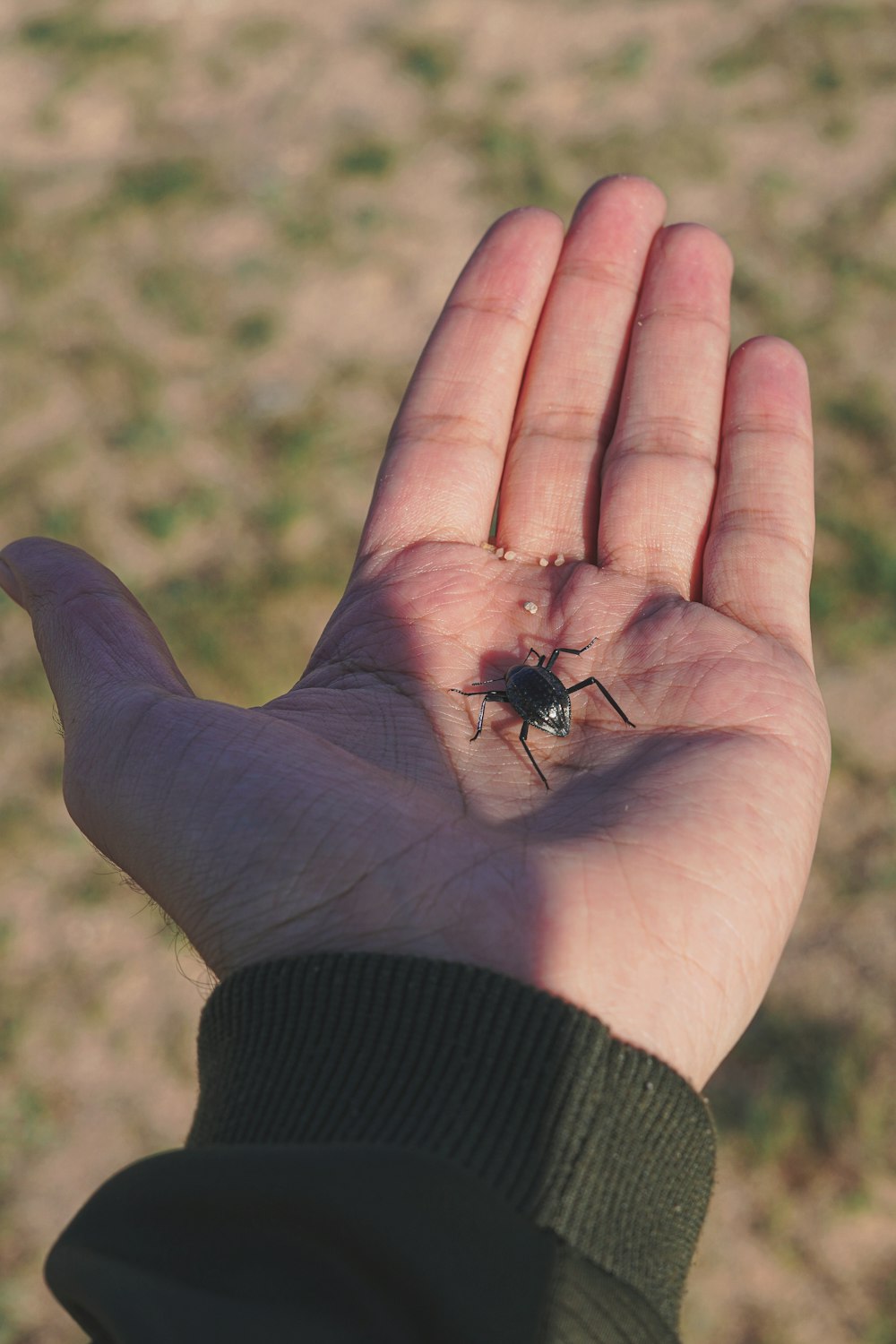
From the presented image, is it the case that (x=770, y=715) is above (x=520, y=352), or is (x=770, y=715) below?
below

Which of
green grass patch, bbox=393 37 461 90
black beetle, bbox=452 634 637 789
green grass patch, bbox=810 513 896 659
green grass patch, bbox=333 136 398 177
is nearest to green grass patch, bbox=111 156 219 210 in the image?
green grass patch, bbox=333 136 398 177

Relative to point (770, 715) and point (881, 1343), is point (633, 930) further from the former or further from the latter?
point (881, 1343)

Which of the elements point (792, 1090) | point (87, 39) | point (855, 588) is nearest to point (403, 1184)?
point (792, 1090)

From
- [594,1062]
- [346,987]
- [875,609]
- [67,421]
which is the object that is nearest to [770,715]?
[594,1062]

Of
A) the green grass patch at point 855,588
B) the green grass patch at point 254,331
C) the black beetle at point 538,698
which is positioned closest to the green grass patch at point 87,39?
the green grass patch at point 254,331

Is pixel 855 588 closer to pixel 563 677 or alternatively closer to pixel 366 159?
pixel 563 677

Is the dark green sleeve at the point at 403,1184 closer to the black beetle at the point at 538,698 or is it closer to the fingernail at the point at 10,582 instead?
the black beetle at the point at 538,698
